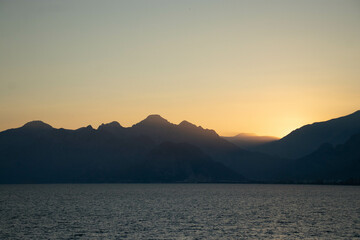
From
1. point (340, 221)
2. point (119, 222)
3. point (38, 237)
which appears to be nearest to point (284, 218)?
point (340, 221)

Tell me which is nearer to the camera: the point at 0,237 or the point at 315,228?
the point at 0,237

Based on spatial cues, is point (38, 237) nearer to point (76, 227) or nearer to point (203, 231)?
point (76, 227)

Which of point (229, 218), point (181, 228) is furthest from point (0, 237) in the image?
point (229, 218)

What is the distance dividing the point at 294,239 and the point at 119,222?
43088 mm

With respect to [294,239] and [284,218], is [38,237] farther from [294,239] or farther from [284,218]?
[284,218]

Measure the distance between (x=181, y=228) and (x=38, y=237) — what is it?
28960 millimetres

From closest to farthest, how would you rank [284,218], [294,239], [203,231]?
1. [294,239]
2. [203,231]
3. [284,218]

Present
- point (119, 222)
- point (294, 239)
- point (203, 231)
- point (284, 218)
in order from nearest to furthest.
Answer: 1. point (294, 239)
2. point (203, 231)
3. point (119, 222)
4. point (284, 218)

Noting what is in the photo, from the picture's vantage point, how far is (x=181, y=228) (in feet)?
304

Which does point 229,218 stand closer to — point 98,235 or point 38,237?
point 98,235

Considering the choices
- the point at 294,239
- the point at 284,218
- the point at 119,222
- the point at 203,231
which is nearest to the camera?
the point at 294,239

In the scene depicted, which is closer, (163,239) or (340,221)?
(163,239)

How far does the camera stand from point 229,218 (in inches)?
4505

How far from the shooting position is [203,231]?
88.4 m
